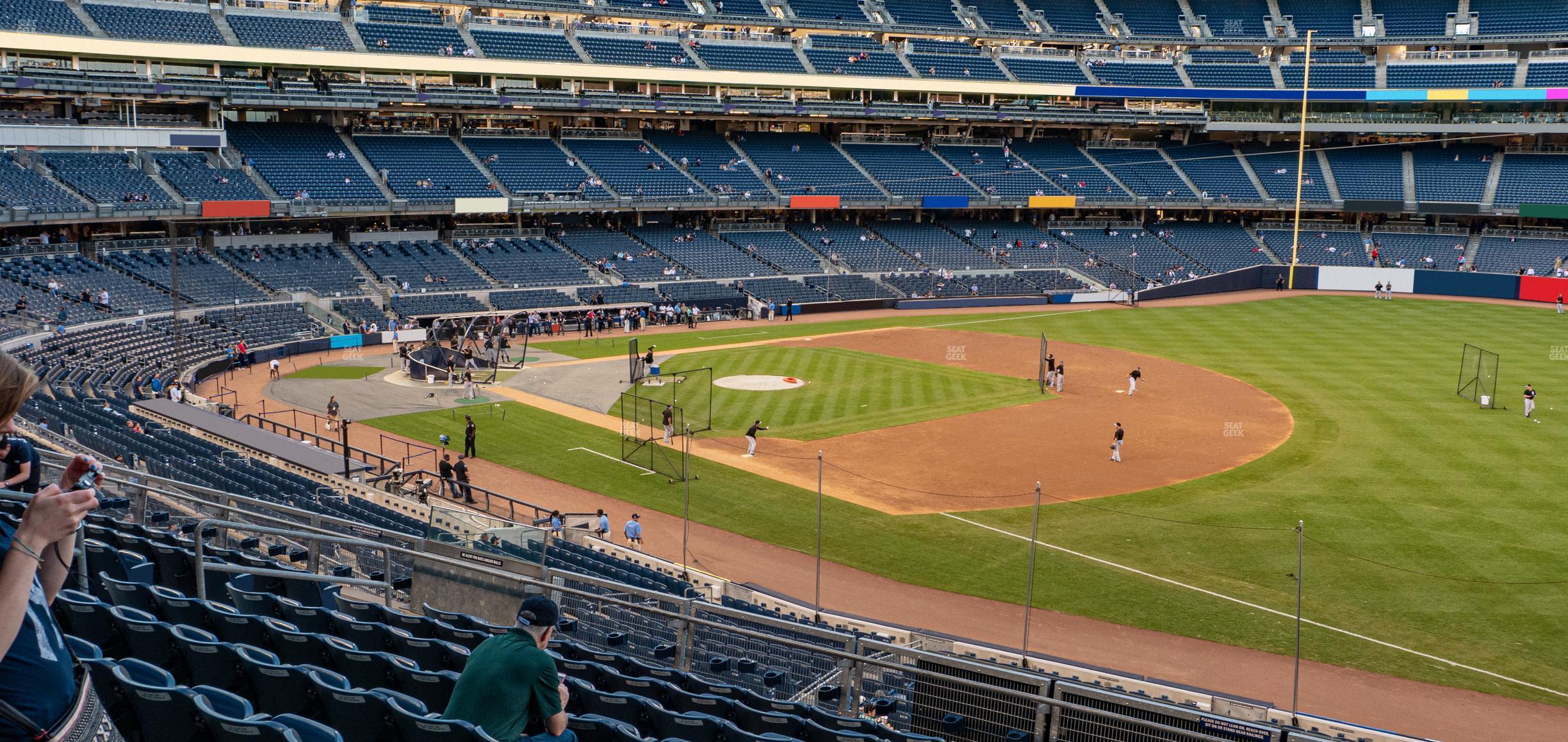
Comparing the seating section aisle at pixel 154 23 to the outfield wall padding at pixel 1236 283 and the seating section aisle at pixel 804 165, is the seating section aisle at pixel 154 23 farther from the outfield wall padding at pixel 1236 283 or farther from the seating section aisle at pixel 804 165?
the outfield wall padding at pixel 1236 283

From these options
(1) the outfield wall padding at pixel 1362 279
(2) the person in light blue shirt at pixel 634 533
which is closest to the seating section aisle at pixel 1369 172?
(1) the outfield wall padding at pixel 1362 279

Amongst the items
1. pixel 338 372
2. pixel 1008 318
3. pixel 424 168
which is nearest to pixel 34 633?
pixel 338 372

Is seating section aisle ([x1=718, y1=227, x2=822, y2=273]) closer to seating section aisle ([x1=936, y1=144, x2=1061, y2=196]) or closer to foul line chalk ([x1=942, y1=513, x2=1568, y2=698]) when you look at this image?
seating section aisle ([x1=936, y1=144, x2=1061, y2=196])

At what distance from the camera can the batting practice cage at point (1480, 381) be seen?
4222 cm

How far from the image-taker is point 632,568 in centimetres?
2150

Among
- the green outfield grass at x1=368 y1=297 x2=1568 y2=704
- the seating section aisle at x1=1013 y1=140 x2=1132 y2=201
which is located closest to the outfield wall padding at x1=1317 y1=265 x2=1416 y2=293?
the seating section aisle at x1=1013 y1=140 x2=1132 y2=201

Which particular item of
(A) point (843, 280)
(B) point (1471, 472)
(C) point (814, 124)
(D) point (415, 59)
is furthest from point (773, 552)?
(C) point (814, 124)

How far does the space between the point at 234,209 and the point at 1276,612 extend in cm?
5232

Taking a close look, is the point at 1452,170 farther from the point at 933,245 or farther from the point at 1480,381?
the point at 1480,381

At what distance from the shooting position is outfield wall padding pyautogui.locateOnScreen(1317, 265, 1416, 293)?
7738 cm

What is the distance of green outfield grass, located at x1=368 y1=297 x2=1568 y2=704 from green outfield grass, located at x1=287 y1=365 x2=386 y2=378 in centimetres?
914

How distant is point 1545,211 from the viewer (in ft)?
249

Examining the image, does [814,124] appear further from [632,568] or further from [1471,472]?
[632,568]

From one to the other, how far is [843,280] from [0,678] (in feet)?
229
